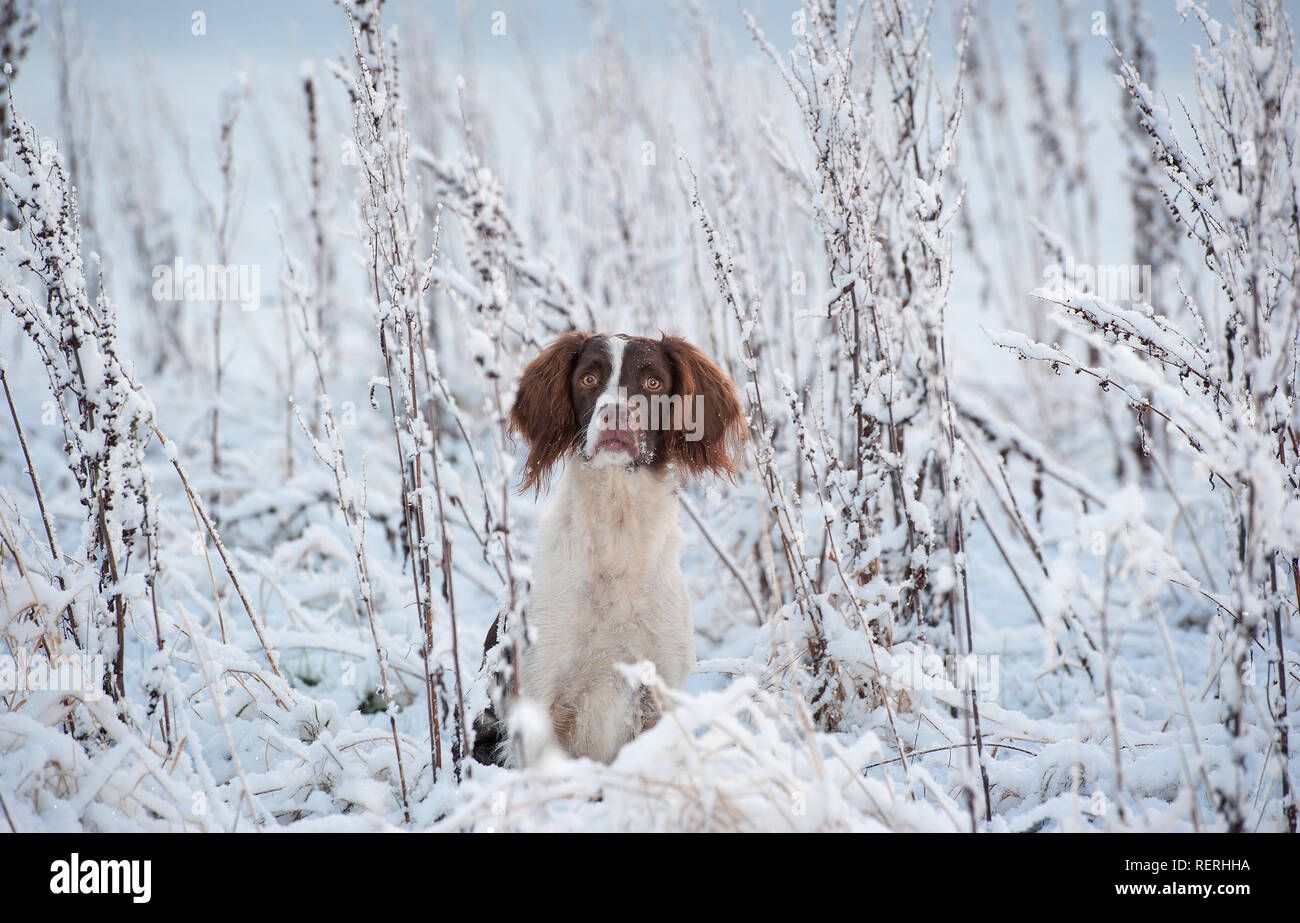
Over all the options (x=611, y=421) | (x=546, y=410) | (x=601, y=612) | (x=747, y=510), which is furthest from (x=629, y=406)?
(x=747, y=510)

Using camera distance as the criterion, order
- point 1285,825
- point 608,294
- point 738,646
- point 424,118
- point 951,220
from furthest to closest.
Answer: point 424,118, point 608,294, point 738,646, point 951,220, point 1285,825

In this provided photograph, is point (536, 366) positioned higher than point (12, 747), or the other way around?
point (536, 366)

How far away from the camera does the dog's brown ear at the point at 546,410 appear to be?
8.00 feet

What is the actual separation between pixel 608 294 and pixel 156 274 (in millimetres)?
4343

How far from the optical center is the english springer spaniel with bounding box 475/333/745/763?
2.22 metres

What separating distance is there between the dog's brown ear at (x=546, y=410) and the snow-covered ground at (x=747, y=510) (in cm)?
15

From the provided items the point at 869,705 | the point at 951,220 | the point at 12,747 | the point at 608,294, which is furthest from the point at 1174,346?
the point at 608,294

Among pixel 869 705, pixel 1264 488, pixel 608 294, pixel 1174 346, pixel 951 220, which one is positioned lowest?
pixel 869 705

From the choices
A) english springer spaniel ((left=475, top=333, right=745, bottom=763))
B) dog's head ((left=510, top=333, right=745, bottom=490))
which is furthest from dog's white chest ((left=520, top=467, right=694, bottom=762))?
dog's head ((left=510, top=333, right=745, bottom=490))

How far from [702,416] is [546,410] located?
465 mm

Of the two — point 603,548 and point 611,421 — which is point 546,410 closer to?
point 611,421

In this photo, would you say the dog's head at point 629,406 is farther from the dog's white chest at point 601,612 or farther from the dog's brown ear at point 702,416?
the dog's white chest at point 601,612
